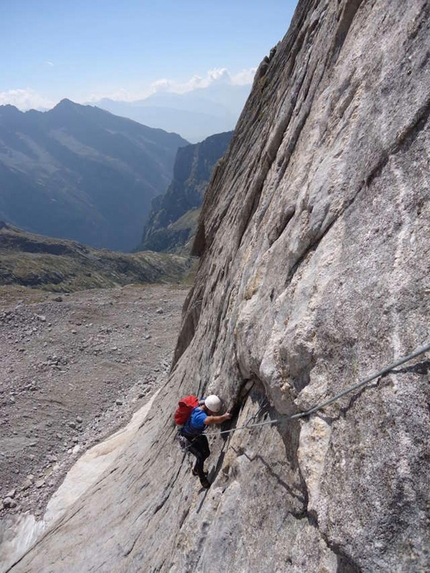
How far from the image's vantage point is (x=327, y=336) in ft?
22.1

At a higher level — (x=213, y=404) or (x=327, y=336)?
(x=327, y=336)

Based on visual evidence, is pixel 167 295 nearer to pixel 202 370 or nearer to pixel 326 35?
pixel 202 370

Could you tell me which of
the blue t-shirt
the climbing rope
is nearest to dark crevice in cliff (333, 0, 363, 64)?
the climbing rope

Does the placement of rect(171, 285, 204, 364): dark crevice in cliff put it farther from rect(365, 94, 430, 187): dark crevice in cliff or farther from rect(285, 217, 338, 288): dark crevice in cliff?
rect(365, 94, 430, 187): dark crevice in cliff

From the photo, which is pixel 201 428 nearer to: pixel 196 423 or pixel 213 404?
pixel 196 423

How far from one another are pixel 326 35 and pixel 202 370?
37.9 ft

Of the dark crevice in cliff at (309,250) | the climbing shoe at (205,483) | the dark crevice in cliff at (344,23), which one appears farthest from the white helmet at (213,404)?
the dark crevice in cliff at (344,23)

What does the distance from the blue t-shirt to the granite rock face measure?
0.73 m

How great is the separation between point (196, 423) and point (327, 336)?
18.9ft

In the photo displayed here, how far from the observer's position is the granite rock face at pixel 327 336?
205 inches

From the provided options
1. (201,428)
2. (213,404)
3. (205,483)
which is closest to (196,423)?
(201,428)

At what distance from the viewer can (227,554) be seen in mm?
8484

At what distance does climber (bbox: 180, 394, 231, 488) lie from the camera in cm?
1100

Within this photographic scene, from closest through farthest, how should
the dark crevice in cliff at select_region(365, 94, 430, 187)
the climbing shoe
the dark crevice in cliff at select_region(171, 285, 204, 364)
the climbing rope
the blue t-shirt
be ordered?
the climbing rope, the dark crevice in cliff at select_region(365, 94, 430, 187), the climbing shoe, the blue t-shirt, the dark crevice in cliff at select_region(171, 285, 204, 364)
